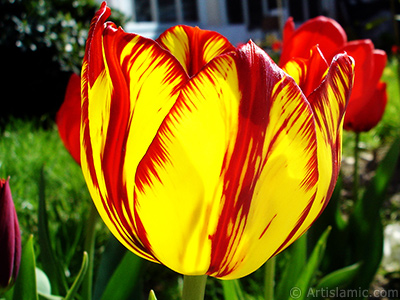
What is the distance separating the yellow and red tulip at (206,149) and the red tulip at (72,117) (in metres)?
0.29

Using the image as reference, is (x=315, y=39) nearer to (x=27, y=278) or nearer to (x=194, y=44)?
(x=194, y=44)

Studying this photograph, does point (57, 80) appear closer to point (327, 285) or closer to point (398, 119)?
point (398, 119)

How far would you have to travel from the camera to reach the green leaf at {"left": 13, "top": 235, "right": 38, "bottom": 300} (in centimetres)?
64

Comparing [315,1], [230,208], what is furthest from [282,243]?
[315,1]

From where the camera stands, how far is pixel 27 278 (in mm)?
645

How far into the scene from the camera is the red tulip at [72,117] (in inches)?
26.9

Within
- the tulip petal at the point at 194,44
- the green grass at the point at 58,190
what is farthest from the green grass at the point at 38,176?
the tulip petal at the point at 194,44

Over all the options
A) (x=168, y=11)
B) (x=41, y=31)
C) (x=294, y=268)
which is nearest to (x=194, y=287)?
(x=294, y=268)

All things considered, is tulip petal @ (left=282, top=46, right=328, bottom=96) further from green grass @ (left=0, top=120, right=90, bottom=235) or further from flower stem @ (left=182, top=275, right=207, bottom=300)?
green grass @ (left=0, top=120, right=90, bottom=235)

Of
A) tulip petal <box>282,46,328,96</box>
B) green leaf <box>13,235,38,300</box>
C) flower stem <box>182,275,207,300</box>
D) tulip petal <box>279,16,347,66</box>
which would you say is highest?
tulip petal <box>282,46,328,96</box>

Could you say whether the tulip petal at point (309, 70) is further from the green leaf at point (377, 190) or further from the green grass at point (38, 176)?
the green grass at point (38, 176)

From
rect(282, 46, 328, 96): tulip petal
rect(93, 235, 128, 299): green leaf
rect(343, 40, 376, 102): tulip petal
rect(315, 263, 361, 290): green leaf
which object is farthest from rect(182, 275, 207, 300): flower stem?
rect(315, 263, 361, 290): green leaf

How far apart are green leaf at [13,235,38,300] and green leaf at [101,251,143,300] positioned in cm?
11

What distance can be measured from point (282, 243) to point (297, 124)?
10 cm
